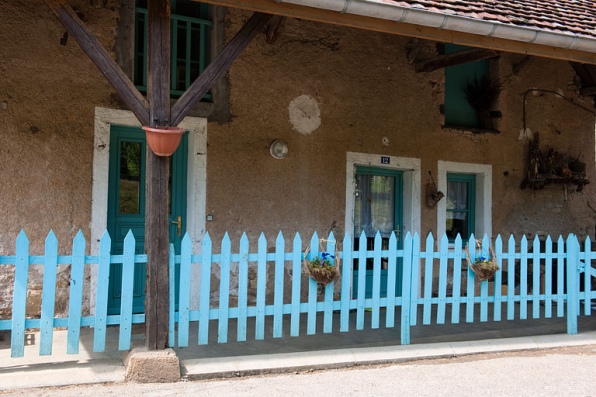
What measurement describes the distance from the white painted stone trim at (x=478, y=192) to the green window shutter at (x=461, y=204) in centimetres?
7

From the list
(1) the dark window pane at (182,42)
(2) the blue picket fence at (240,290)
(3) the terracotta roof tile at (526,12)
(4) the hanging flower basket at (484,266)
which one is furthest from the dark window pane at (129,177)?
(4) the hanging flower basket at (484,266)

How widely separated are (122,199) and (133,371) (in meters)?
2.38

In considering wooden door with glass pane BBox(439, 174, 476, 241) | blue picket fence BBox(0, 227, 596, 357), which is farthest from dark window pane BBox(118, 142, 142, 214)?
wooden door with glass pane BBox(439, 174, 476, 241)

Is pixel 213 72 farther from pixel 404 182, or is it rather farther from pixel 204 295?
pixel 404 182

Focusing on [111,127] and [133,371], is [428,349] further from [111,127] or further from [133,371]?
[111,127]

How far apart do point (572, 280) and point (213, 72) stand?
A: 411 centimetres

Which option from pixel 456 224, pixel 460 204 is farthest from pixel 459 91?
pixel 456 224

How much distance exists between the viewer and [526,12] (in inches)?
201

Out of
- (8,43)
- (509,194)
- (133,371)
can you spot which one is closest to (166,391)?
(133,371)

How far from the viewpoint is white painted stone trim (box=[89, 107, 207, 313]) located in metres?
5.27

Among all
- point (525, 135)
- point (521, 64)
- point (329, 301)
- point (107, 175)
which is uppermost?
point (521, 64)

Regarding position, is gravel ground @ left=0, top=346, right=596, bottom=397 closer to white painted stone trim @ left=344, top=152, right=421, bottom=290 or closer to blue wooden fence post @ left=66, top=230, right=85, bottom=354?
blue wooden fence post @ left=66, top=230, right=85, bottom=354

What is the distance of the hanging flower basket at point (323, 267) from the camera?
441cm

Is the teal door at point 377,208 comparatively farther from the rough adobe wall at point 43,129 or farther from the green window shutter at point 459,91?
the rough adobe wall at point 43,129
